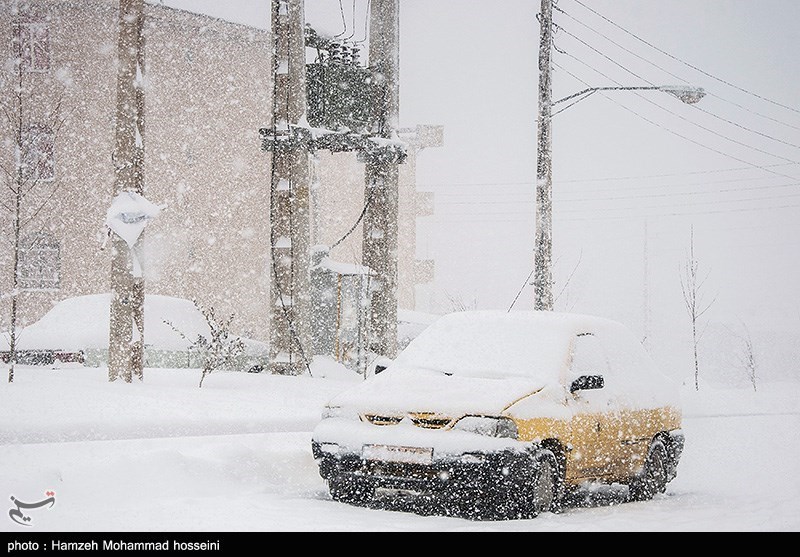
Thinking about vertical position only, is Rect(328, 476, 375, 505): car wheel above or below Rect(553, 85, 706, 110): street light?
below

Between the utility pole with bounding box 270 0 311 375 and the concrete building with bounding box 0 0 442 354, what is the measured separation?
10.3 meters

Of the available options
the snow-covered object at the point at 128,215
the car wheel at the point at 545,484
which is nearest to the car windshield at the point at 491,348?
the car wheel at the point at 545,484

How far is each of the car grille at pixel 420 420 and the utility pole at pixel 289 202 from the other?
25.7 ft

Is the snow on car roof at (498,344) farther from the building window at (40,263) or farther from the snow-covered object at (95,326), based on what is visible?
the building window at (40,263)

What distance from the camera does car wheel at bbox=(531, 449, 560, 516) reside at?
6.46 meters

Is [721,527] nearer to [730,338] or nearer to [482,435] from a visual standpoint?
[482,435]

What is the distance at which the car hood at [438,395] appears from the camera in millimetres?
6523

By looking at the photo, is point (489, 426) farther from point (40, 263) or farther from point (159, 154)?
point (159, 154)

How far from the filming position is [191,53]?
3309cm

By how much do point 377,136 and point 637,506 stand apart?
903cm

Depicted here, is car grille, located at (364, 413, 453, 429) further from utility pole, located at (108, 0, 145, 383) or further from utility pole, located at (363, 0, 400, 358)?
utility pole, located at (363, 0, 400, 358)

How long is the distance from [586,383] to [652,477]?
1.64 m

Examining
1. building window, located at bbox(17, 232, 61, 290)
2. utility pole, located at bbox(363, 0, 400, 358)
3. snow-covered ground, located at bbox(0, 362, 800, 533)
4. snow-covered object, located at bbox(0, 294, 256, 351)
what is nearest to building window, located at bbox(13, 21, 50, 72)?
building window, located at bbox(17, 232, 61, 290)
